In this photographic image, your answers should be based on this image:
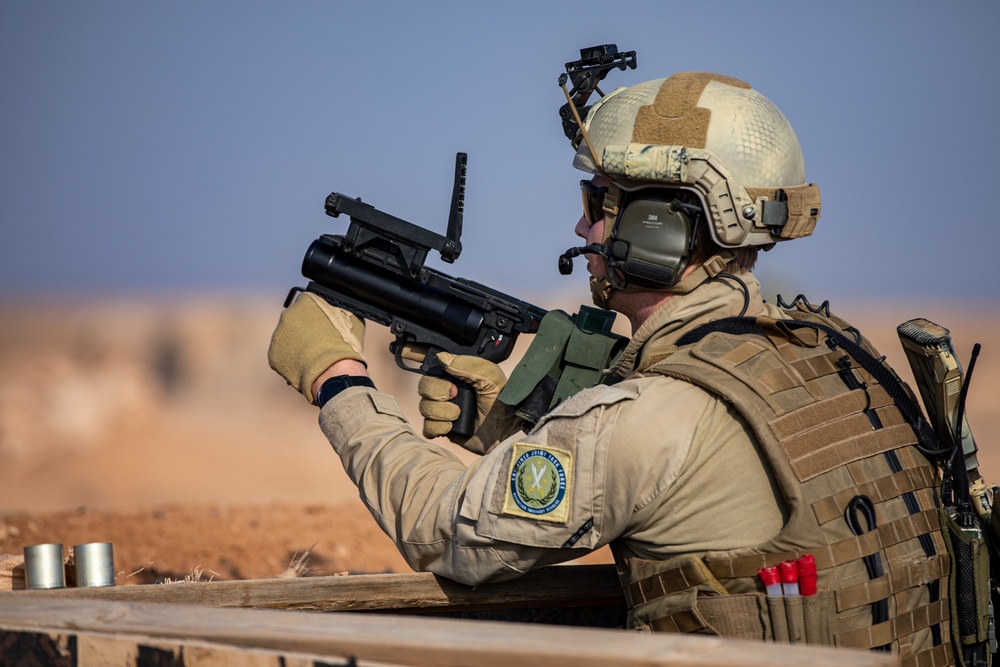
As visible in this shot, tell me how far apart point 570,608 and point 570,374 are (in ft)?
2.77

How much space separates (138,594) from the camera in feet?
11.0

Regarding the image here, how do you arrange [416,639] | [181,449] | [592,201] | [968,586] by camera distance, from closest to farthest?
1. [416,639]
2. [968,586]
3. [592,201]
4. [181,449]

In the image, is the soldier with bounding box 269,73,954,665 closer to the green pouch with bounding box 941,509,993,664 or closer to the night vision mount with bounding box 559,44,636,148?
the green pouch with bounding box 941,509,993,664

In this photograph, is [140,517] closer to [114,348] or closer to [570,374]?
[570,374]

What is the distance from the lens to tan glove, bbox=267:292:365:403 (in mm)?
4020

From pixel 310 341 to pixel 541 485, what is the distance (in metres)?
1.41

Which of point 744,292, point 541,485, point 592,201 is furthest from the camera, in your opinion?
point 592,201

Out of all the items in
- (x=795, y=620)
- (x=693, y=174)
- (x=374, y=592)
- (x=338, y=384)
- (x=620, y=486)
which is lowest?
(x=795, y=620)

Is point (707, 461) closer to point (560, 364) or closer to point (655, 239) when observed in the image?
point (655, 239)

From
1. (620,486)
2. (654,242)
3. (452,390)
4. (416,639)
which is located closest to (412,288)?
(452,390)

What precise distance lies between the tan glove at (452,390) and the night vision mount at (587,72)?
950mm

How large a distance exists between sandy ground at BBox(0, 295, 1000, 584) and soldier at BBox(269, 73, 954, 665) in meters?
4.33

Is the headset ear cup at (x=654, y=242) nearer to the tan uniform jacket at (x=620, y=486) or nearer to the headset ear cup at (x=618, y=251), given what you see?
the headset ear cup at (x=618, y=251)

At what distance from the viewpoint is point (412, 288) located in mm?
4473
